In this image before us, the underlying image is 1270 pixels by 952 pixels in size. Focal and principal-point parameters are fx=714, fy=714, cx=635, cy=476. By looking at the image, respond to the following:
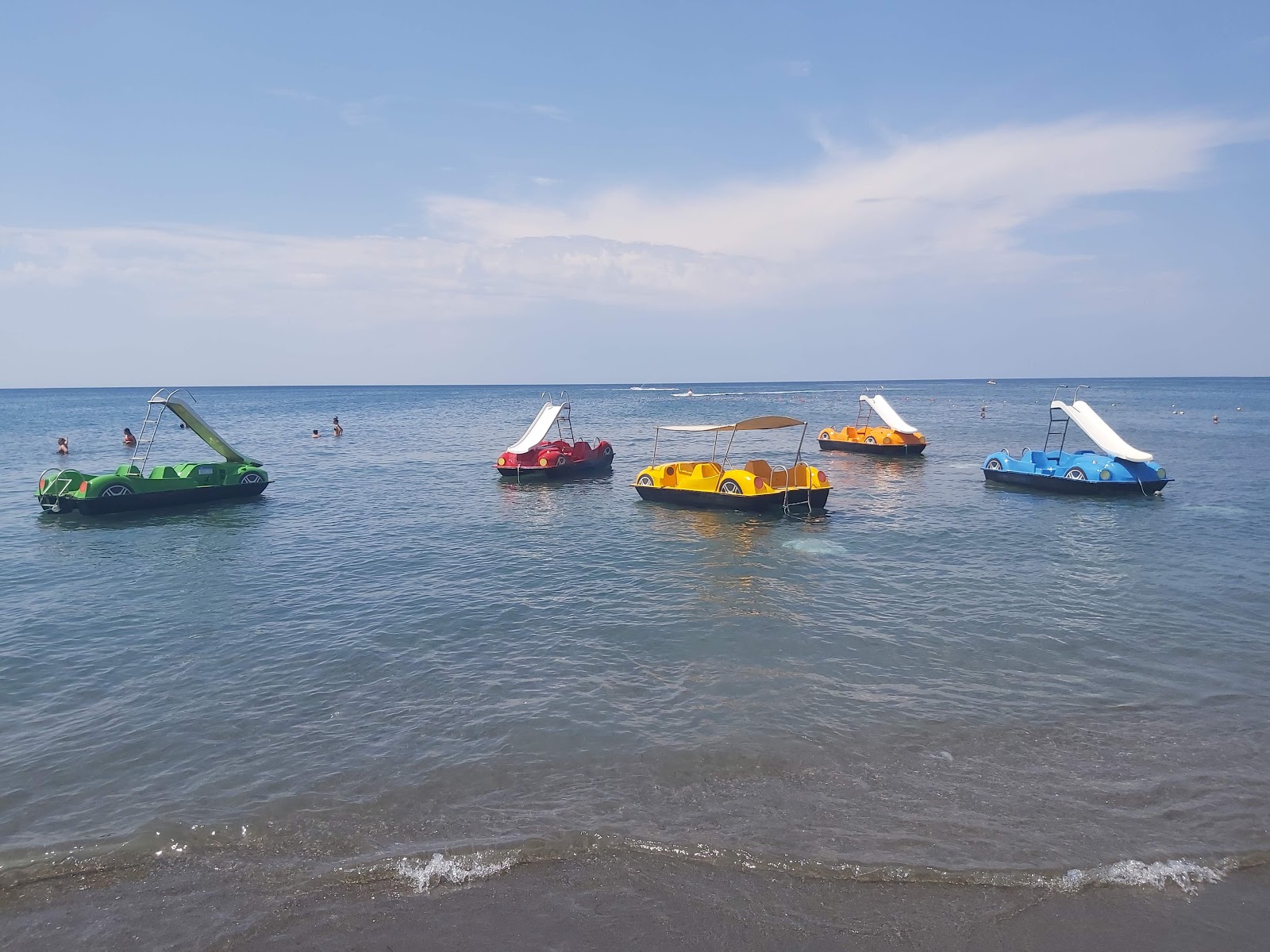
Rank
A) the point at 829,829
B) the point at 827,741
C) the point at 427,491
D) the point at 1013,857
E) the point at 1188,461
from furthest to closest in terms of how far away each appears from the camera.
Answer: the point at 1188,461, the point at 427,491, the point at 827,741, the point at 829,829, the point at 1013,857

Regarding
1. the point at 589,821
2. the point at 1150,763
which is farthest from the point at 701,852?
the point at 1150,763

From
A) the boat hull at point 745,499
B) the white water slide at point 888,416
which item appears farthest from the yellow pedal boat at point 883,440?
the boat hull at point 745,499

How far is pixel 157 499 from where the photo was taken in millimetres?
27766

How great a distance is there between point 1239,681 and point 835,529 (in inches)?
507

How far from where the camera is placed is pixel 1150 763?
9.59m

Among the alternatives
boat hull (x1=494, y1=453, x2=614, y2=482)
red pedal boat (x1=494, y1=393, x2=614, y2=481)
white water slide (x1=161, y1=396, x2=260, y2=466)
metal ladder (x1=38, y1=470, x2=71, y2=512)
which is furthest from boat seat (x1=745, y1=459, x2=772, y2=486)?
metal ladder (x1=38, y1=470, x2=71, y2=512)

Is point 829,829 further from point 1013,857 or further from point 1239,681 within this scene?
point 1239,681

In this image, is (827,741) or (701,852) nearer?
(701,852)

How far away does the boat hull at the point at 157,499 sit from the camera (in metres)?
26.4

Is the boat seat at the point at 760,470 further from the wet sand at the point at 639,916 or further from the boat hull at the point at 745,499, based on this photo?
the wet sand at the point at 639,916

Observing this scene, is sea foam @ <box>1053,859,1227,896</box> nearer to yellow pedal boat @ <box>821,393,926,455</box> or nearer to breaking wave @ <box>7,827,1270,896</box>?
breaking wave @ <box>7,827,1270,896</box>

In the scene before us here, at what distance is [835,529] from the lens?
24391 mm

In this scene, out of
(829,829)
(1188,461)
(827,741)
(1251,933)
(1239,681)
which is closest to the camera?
(1251,933)

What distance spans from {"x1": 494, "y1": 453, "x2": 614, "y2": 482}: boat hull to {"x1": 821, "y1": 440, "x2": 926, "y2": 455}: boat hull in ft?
57.0
